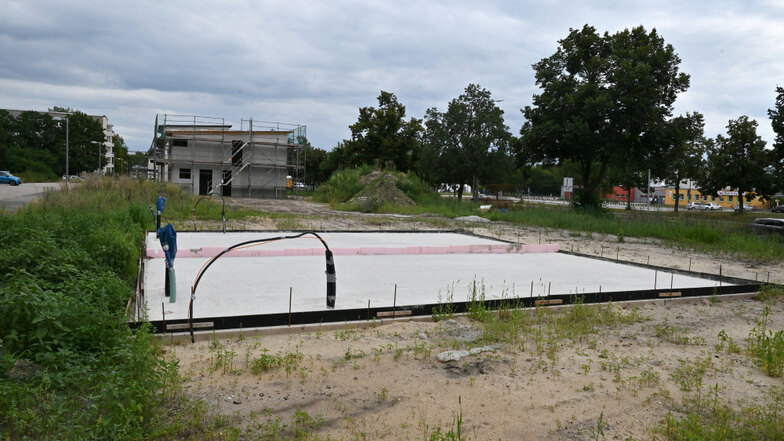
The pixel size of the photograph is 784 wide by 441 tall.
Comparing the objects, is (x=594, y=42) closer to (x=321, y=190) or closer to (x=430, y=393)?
(x=321, y=190)

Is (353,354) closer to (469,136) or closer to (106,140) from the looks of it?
(469,136)

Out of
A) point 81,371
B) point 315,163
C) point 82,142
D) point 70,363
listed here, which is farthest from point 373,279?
point 82,142

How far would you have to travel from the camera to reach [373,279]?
8.80 m

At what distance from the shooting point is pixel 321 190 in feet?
133

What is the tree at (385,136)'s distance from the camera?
49969mm

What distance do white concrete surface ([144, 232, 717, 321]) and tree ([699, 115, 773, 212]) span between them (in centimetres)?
3542

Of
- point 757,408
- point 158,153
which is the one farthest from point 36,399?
point 158,153

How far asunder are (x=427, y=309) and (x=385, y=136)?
147 ft

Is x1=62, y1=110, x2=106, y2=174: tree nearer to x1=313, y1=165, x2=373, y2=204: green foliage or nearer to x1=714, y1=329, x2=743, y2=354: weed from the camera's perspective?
x1=313, y1=165, x2=373, y2=204: green foliage

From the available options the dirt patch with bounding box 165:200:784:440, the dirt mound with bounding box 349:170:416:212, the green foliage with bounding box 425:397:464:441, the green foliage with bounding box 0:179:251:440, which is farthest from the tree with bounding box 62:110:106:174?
the green foliage with bounding box 425:397:464:441

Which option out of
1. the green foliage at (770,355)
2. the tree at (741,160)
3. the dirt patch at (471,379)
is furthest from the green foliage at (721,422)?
the tree at (741,160)

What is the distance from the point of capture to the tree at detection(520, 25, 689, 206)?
2727 cm

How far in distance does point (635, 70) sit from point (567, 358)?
83.9ft

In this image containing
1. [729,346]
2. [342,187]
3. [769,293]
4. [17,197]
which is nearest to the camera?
[729,346]
